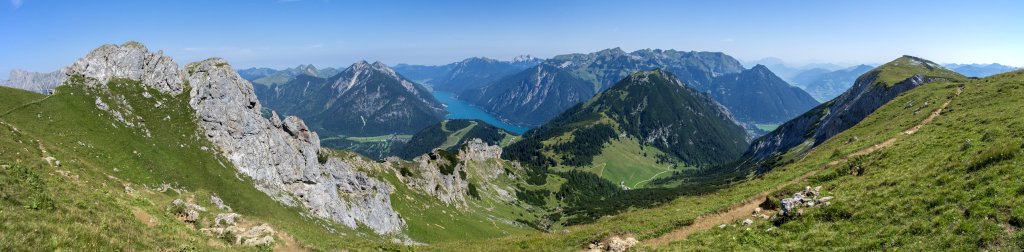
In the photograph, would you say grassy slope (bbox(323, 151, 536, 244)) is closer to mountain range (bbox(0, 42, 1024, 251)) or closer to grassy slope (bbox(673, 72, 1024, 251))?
mountain range (bbox(0, 42, 1024, 251))

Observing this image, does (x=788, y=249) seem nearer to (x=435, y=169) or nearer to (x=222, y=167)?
(x=222, y=167)

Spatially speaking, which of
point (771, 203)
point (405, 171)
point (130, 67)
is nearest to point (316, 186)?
point (130, 67)

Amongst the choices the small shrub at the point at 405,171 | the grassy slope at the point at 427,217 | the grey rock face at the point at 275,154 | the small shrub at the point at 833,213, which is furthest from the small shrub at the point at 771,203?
the small shrub at the point at 405,171

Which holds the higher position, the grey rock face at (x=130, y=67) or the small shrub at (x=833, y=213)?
the grey rock face at (x=130, y=67)

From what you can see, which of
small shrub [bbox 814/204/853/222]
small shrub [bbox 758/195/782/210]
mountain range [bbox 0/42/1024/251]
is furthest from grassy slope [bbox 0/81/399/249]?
small shrub [bbox 814/204/853/222]

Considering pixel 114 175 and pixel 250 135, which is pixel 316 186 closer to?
pixel 250 135

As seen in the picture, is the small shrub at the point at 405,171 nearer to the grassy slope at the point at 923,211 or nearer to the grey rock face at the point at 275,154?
the grey rock face at the point at 275,154

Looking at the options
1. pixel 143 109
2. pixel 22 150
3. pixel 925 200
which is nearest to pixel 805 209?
pixel 925 200
